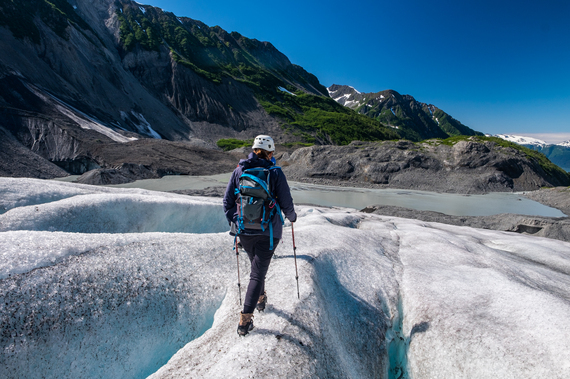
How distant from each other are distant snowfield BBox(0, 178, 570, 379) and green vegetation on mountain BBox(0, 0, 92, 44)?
75127 mm

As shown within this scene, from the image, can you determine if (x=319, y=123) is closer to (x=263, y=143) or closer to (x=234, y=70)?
(x=234, y=70)

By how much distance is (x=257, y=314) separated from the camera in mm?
4730

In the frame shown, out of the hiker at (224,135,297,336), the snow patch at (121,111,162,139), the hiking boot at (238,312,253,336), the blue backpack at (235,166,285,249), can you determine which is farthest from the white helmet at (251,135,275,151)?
the snow patch at (121,111,162,139)

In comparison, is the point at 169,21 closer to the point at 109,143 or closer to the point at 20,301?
the point at 109,143

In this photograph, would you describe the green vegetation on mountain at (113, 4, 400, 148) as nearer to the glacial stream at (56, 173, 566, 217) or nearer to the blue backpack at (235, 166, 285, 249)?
the glacial stream at (56, 173, 566, 217)

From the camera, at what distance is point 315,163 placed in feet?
152

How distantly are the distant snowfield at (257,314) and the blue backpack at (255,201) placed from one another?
1.68 meters

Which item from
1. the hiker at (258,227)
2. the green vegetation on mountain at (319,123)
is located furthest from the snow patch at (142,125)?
the hiker at (258,227)

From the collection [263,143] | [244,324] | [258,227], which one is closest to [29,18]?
[263,143]

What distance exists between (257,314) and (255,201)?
6.71 ft

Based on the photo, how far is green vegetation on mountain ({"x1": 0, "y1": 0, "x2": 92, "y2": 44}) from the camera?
55719 mm

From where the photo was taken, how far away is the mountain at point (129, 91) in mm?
40500

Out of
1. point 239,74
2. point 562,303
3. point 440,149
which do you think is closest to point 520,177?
point 440,149

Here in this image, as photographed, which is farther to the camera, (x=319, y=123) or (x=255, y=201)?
(x=319, y=123)
